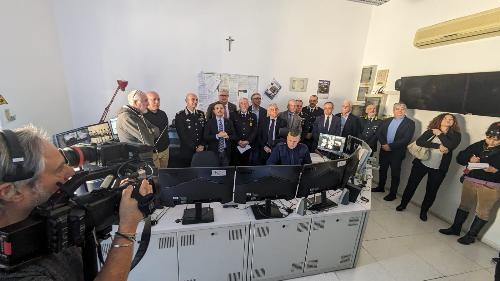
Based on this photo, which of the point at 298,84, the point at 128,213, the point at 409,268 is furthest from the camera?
the point at 298,84

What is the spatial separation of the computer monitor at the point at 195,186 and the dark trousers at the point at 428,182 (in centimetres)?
319

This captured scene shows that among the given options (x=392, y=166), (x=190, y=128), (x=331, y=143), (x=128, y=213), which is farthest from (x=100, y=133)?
(x=392, y=166)

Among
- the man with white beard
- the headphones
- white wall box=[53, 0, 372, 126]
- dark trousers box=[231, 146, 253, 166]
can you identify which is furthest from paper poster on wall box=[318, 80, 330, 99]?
the headphones

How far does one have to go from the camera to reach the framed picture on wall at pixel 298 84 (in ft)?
16.0

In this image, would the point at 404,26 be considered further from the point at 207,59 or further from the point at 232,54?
the point at 207,59

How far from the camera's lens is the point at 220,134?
11.4 ft

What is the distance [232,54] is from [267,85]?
3.09 ft

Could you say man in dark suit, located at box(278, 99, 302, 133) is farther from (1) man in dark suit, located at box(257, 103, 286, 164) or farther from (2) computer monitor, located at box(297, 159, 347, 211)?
(2) computer monitor, located at box(297, 159, 347, 211)

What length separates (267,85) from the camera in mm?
4766

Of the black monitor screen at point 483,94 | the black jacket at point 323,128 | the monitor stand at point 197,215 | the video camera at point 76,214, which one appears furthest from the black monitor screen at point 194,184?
the black monitor screen at point 483,94

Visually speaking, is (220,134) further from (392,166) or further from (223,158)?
(392,166)

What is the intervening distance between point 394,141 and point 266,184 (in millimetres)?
2994

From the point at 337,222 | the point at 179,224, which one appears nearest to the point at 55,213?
the point at 179,224

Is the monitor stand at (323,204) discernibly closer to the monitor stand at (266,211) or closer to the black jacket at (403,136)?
the monitor stand at (266,211)
